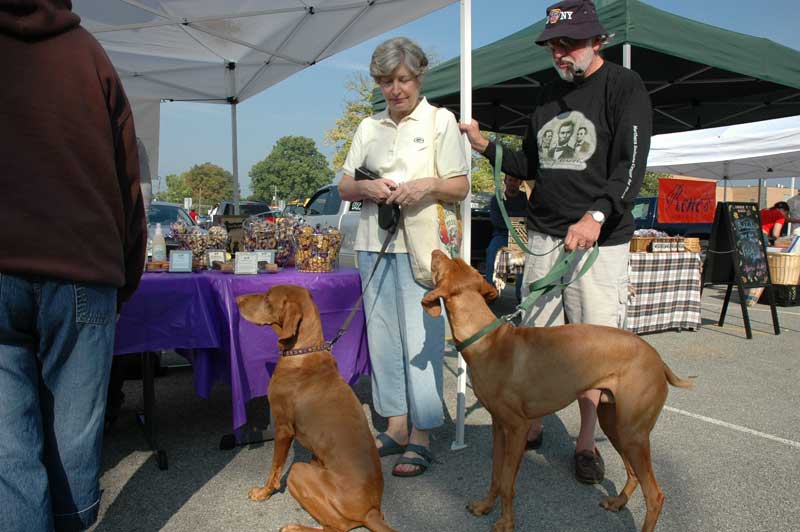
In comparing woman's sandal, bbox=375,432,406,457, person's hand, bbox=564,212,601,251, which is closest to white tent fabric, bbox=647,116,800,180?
person's hand, bbox=564,212,601,251

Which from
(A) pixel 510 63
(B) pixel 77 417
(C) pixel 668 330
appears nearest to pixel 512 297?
(C) pixel 668 330

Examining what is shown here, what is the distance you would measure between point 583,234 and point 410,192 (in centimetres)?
89

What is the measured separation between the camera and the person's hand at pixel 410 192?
112 inches

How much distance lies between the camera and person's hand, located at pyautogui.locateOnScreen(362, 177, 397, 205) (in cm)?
289

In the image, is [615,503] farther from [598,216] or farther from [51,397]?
[51,397]

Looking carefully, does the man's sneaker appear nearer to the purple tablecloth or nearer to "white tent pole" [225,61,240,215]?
the purple tablecloth

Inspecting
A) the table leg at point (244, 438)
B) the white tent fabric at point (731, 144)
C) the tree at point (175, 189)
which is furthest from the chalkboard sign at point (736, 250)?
the tree at point (175, 189)

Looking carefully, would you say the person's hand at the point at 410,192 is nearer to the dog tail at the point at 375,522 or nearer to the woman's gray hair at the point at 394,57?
the woman's gray hair at the point at 394,57

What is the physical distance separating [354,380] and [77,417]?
210 centimetres

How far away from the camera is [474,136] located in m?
3.14

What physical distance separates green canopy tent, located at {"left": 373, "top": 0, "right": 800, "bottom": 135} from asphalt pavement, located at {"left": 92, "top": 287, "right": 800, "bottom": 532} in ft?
11.8

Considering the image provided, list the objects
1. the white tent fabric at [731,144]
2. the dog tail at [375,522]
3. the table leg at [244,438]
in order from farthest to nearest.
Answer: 1. the white tent fabric at [731,144]
2. the table leg at [244,438]
3. the dog tail at [375,522]

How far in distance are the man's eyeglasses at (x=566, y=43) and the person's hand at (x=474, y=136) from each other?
60 centimetres

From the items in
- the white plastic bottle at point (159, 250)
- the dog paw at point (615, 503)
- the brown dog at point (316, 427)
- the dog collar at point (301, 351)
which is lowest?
the dog paw at point (615, 503)
